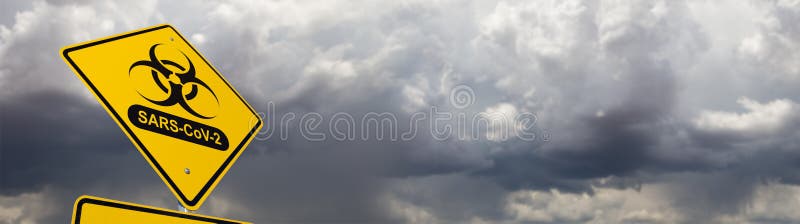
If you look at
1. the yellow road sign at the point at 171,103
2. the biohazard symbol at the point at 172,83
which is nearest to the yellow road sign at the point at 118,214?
the yellow road sign at the point at 171,103

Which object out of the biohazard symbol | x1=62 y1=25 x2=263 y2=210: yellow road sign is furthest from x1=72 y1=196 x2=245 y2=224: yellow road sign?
the biohazard symbol

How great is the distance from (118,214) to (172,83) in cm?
204

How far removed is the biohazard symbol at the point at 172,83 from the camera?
565 cm

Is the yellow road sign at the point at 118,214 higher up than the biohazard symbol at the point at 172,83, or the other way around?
the biohazard symbol at the point at 172,83

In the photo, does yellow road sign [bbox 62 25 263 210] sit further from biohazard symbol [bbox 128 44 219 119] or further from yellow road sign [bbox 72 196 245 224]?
yellow road sign [bbox 72 196 245 224]

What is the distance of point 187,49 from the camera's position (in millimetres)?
6555

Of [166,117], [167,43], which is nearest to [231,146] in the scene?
[166,117]

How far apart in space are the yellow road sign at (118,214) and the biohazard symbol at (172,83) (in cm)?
135

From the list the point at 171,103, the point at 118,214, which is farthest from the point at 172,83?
the point at 118,214

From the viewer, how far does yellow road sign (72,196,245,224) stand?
4.04 m

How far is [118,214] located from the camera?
169 inches

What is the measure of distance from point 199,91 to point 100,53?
1.15 m

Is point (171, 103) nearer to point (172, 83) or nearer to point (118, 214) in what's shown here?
point (172, 83)

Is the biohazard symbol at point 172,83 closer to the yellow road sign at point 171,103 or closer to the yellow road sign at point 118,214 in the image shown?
the yellow road sign at point 171,103
